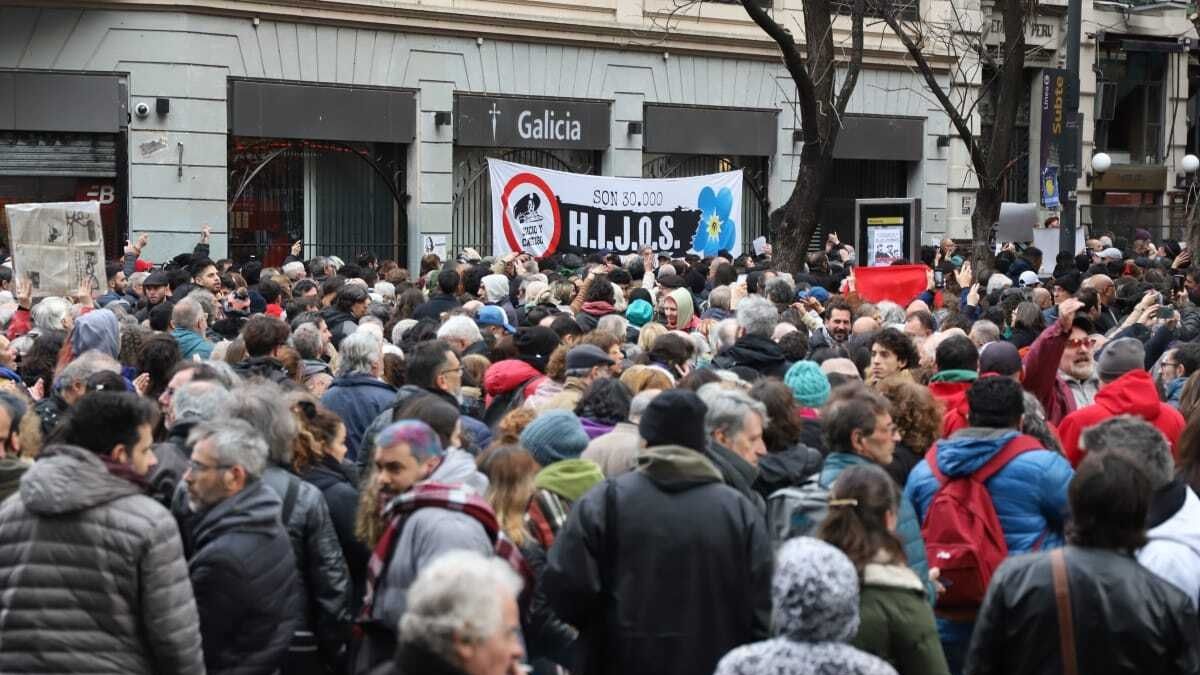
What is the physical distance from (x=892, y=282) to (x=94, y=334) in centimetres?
885

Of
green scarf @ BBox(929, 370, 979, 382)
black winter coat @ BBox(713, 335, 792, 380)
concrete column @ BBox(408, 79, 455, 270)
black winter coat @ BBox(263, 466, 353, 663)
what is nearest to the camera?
black winter coat @ BBox(263, 466, 353, 663)

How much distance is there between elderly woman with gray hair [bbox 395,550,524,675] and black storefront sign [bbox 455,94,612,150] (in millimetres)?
21467

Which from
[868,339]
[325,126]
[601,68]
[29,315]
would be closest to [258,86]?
[325,126]

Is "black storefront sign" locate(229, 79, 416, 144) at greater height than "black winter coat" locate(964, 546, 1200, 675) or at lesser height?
greater

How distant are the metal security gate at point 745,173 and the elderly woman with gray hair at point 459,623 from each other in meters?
24.1

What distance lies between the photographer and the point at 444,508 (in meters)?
5.51

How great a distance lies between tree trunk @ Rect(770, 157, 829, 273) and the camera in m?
20.0

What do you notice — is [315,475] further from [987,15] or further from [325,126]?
[987,15]

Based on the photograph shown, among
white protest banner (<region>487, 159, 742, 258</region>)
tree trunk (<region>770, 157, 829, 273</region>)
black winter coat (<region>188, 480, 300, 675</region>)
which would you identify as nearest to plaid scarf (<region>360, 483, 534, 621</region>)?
black winter coat (<region>188, 480, 300, 675</region>)

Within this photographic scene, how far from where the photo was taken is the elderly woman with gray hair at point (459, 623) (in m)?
3.82

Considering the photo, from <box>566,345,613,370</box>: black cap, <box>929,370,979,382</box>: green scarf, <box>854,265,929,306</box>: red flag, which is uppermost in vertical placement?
<box>854,265,929,306</box>: red flag

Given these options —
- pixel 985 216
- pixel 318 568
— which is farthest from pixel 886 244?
pixel 318 568

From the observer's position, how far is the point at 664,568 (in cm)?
551

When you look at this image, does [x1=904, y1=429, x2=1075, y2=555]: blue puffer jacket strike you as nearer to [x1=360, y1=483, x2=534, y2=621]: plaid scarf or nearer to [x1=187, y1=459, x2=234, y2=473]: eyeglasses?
[x1=360, y1=483, x2=534, y2=621]: plaid scarf
